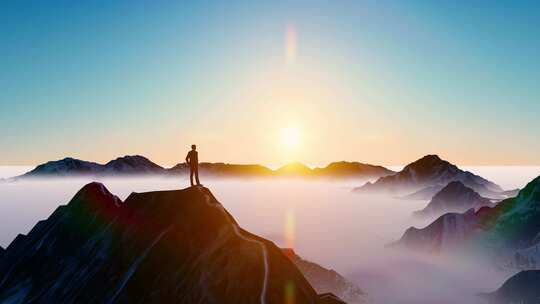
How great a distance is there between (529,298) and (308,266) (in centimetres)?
5149

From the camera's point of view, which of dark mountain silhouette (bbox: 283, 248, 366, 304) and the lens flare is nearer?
the lens flare

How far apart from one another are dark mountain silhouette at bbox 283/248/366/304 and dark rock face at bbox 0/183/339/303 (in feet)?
173

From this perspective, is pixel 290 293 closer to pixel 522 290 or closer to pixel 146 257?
pixel 146 257

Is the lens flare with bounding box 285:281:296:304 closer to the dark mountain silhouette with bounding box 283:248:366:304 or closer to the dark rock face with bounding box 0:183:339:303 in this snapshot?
the dark rock face with bounding box 0:183:339:303

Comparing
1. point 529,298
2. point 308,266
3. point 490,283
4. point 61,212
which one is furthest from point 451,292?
point 61,212

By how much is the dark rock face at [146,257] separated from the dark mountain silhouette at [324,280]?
52.7 metres

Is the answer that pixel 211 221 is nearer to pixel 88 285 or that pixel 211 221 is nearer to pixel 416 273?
pixel 88 285

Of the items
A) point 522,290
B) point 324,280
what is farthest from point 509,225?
point 324,280

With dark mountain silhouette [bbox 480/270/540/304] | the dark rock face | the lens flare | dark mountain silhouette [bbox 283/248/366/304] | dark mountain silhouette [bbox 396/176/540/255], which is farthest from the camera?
dark mountain silhouette [bbox 396/176/540/255]

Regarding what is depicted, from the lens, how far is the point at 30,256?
70.5 meters

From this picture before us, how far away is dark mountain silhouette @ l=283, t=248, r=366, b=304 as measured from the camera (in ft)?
351

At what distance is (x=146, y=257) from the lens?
50.3 m

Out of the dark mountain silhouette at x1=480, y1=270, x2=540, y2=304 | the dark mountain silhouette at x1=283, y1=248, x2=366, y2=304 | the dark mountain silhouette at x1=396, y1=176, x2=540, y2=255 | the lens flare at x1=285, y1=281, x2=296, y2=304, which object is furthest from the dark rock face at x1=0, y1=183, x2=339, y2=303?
the dark mountain silhouette at x1=396, y1=176, x2=540, y2=255

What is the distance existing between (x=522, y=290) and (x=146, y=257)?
94096mm
